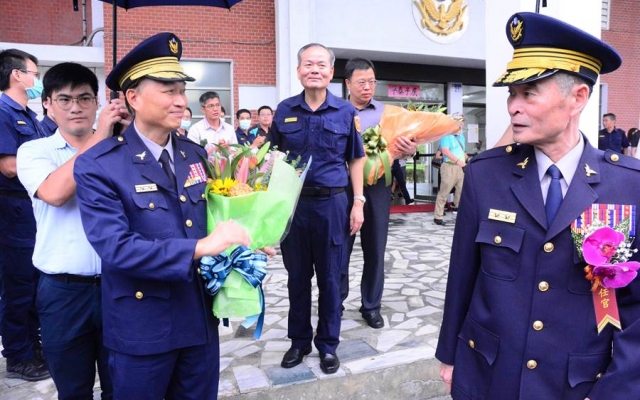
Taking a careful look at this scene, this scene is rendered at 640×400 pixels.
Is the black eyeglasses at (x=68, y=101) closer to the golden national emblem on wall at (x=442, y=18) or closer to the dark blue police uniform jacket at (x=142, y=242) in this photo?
the dark blue police uniform jacket at (x=142, y=242)

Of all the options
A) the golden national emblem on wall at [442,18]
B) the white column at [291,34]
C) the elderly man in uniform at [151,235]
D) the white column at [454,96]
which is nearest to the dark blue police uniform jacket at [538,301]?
the elderly man in uniform at [151,235]

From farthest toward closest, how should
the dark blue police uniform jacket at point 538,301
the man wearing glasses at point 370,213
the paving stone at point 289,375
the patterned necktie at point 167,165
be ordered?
the man wearing glasses at point 370,213 → the paving stone at point 289,375 → the patterned necktie at point 167,165 → the dark blue police uniform jacket at point 538,301

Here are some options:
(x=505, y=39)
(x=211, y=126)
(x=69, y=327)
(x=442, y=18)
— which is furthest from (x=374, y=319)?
(x=442, y=18)

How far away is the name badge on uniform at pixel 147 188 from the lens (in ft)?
5.99

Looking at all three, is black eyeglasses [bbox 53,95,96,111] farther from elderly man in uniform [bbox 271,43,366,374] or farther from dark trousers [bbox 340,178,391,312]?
dark trousers [bbox 340,178,391,312]

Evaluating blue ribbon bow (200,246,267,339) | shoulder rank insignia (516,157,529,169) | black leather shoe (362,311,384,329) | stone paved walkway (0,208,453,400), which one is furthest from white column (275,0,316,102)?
shoulder rank insignia (516,157,529,169)

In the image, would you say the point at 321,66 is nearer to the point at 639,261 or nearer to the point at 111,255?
the point at 111,255

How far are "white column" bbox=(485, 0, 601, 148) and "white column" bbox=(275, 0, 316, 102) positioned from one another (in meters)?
7.22

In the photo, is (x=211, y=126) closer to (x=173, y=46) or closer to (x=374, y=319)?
(x=374, y=319)

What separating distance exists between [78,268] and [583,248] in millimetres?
2011

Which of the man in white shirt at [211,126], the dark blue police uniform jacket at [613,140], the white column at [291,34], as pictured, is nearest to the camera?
the man in white shirt at [211,126]

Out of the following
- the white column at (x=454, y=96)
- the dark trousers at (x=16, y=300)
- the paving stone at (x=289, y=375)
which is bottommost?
the paving stone at (x=289, y=375)

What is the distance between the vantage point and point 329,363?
319 centimetres

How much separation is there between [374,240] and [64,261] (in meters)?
2.51
